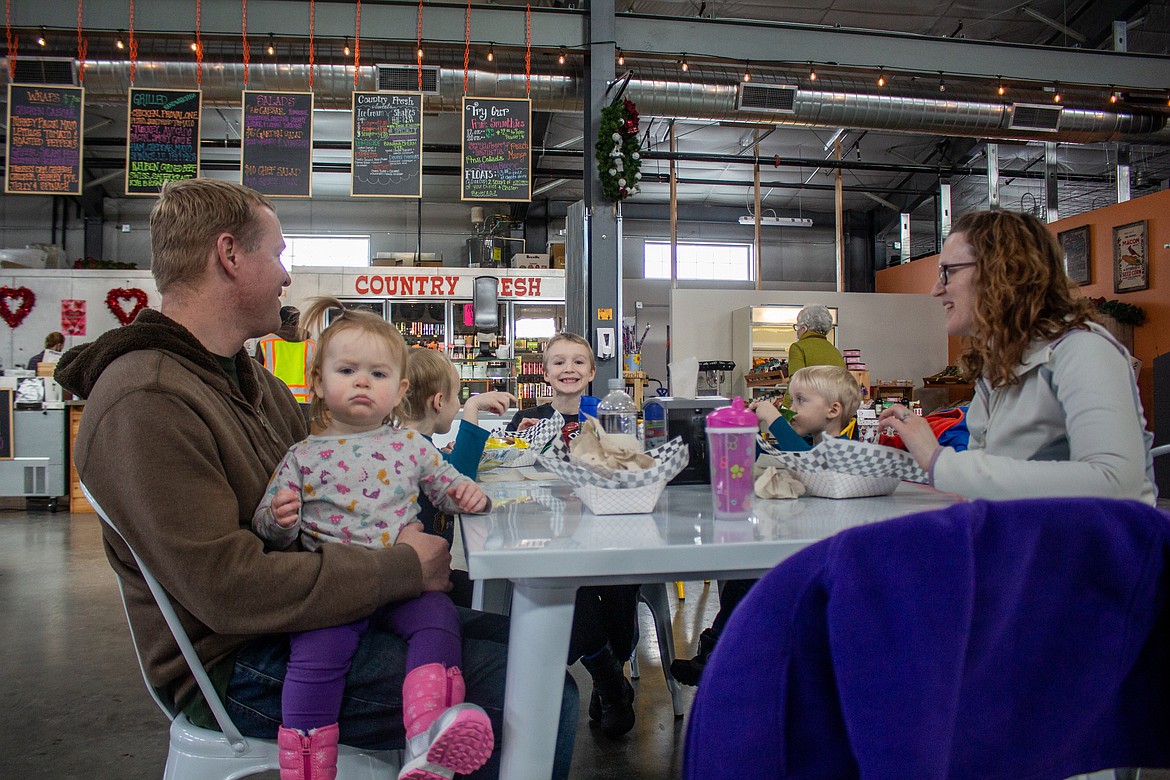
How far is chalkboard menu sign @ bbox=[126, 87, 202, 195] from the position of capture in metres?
6.06

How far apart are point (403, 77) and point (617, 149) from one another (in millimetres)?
1879

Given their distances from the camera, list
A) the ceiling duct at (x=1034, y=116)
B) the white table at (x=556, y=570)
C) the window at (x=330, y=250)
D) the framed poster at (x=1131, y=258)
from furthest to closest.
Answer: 1. the window at (x=330, y=250)
2. the framed poster at (x=1131, y=258)
3. the ceiling duct at (x=1034, y=116)
4. the white table at (x=556, y=570)

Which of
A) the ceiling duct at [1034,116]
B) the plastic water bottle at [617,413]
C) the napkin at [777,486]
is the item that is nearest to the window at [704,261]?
the ceiling duct at [1034,116]

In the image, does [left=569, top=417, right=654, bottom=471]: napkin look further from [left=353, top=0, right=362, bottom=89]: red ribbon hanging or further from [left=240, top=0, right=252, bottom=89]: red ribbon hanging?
[left=240, top=0, right=252, bottom=89]: red ribbon hanging

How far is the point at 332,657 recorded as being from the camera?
44.4 inches

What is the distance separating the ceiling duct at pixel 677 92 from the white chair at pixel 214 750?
5.93m

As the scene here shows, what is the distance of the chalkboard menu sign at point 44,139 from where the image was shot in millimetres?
6004

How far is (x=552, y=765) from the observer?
43.4 inches

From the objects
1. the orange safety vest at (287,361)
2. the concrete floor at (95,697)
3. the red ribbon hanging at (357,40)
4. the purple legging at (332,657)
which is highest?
the red ribbon hanging at (357,40)

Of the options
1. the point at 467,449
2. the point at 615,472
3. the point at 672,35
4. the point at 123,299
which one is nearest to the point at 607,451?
the point at 615,472

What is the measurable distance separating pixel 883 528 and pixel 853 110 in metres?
7.28

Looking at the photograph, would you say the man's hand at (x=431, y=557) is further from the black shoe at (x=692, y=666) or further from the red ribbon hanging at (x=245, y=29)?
the red ribbon hanging at (x=245, y=29)

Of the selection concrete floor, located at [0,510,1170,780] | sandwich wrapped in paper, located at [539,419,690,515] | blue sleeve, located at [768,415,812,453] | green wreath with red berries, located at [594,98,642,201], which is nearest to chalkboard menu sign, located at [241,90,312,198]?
green wreath with red berries, located at [594,98,642,201]

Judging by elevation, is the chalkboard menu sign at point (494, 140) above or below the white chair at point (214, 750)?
above
